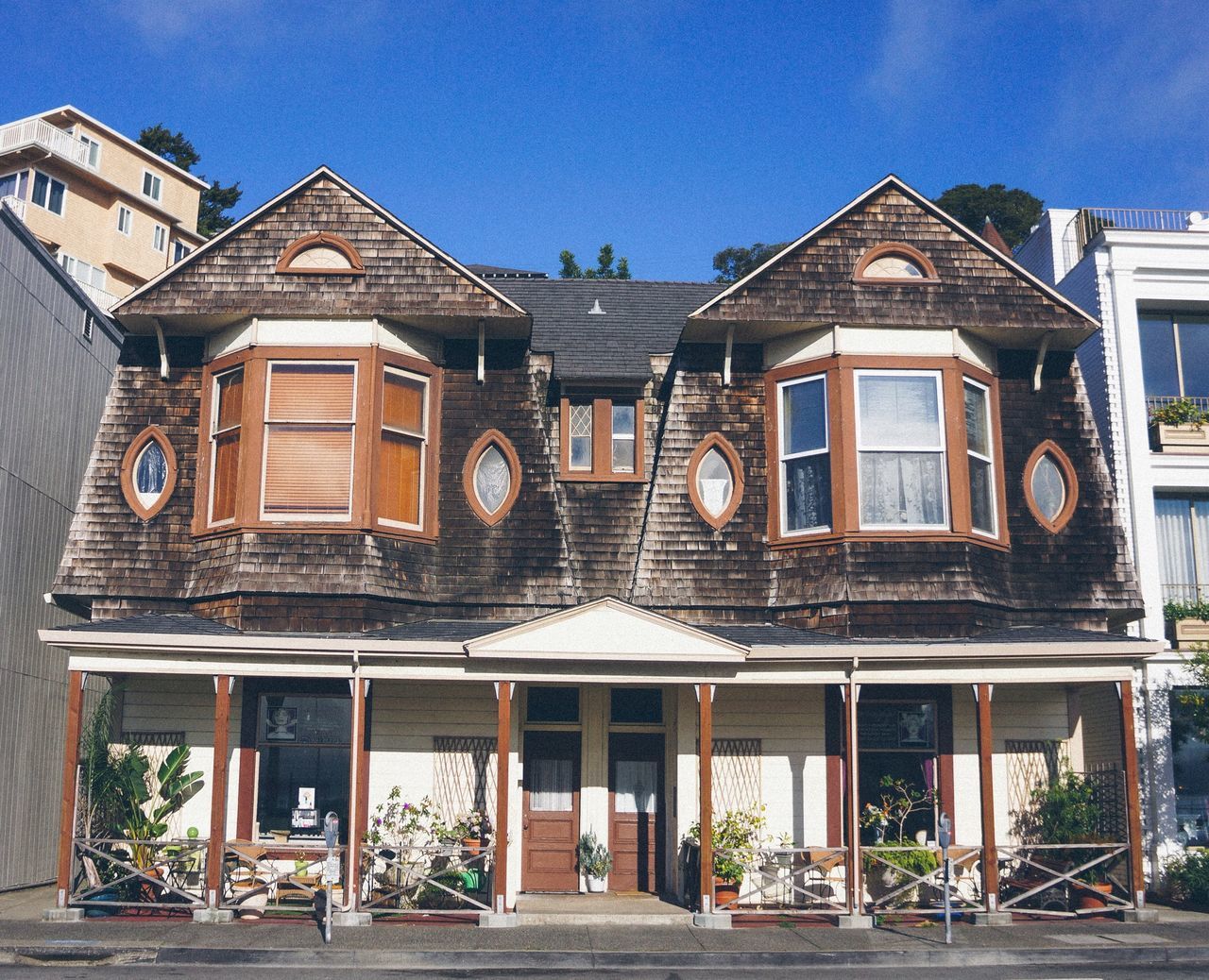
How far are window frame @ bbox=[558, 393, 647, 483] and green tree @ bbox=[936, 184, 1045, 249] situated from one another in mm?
48374

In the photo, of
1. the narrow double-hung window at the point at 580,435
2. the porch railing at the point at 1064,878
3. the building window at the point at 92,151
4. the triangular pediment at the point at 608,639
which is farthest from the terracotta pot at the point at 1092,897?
the building window at the point at 92,151

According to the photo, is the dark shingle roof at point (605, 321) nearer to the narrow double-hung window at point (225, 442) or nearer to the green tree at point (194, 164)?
the narrow double-hung window at point (225, 442)

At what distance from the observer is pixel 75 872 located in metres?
14.1

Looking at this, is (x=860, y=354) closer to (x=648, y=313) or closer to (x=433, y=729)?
(x=648, y=313)

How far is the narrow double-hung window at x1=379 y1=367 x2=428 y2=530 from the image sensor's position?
15430 millimetres

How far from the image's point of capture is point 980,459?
15797 millimetres

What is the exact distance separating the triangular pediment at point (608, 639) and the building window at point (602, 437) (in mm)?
3070

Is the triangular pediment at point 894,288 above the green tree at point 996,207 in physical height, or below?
below

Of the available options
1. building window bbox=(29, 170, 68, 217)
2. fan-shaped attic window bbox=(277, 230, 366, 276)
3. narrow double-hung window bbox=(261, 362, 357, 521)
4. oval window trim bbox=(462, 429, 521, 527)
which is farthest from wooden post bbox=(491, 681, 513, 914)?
building window bbox=(29, 170, 68, 217)

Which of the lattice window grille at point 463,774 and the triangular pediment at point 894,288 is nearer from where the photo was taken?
the lattice window grille at point 463,774

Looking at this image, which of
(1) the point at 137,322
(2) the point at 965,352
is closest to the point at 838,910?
(2) the point at 965,352

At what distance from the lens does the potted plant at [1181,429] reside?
17953 millimetres

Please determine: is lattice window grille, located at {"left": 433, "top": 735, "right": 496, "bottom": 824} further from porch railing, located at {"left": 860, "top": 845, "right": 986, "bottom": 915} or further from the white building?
the white building

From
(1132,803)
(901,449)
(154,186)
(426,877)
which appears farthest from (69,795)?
(154,186)
